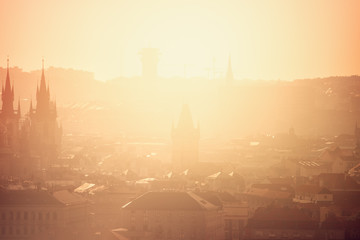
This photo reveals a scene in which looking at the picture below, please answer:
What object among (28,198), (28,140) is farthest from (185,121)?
(28,198)

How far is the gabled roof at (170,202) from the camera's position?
85750 mm

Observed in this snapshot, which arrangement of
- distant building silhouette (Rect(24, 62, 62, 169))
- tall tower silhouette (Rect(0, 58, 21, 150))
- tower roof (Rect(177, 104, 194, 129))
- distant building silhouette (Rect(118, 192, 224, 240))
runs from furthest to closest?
tower roof (Rect(177, 104, 194, 129)) < tall tower silhouette (Rect(0, 58, 21, 150)) < distant building silhouette (Rect(24, 62, 62, 169)) < distant building silhouette (Rect(118, 192, 224, 240))

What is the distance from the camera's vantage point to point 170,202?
8681 cm

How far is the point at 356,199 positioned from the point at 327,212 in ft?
30.4

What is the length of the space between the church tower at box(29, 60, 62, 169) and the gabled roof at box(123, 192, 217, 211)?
135ft

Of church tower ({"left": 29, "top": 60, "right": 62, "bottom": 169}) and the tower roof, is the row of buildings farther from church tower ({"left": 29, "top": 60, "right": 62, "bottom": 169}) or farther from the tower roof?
the tower roof

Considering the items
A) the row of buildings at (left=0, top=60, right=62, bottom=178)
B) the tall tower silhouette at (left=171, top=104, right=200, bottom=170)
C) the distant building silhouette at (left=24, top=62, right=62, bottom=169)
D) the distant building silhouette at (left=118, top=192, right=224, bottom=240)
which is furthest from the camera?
the tall tower silhouette at (left=171, top=104, right=200, bottom=170)

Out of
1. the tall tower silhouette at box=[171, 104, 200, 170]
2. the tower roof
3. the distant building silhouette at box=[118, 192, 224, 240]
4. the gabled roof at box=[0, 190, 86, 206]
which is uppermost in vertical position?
the tower roof

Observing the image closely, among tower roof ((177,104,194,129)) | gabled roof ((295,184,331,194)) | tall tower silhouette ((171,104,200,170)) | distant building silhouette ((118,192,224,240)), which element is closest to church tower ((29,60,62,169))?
tall tower silhouette ((171,104,200,170))

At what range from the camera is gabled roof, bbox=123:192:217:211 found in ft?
281

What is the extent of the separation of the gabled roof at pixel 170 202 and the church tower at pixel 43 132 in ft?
135

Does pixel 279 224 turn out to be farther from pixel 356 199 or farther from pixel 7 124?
pixel 7 124

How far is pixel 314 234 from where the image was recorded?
80250 mm

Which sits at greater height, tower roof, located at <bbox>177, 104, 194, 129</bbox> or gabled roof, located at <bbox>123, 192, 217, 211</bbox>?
tower roof, located at <bbox>177, 104, 194, 129</bbox>
